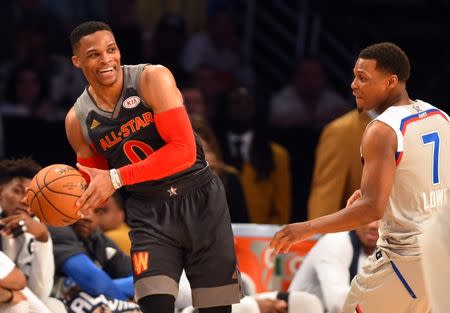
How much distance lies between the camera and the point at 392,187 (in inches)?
206

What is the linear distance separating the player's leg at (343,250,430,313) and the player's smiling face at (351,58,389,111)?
0.68 meters

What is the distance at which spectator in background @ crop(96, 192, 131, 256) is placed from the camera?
7809mm

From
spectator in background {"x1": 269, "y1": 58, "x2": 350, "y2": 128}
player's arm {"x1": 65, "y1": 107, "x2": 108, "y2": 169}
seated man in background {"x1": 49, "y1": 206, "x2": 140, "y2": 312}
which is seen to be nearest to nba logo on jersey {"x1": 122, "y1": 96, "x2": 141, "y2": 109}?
player's arm {"x1": 65, "y1": 107, "x2": 108, "y2": 169}

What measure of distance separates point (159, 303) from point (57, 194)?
27.2 inches

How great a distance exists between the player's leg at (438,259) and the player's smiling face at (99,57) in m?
2.10

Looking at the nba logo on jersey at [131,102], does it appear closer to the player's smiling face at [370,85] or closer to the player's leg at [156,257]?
the player's leg at [156,257]

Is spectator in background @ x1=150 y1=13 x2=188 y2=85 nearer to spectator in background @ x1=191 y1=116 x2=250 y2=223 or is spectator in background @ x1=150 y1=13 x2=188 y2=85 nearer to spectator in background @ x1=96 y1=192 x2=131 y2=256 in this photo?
spectator in background @ x1=191 y1=116 x2=250 y2=223

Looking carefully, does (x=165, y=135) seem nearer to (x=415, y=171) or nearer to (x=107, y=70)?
(x=107, y=70)

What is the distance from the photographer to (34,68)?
9.90 meters

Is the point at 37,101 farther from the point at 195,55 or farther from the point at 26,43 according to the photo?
the point at 195,55

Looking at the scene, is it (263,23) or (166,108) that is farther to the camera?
(263,23)

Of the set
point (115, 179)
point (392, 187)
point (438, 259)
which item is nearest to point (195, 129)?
point (115, 179)

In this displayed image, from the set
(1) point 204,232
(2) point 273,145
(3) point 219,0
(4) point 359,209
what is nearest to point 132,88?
(1) point 204,232

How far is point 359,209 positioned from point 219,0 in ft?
18.7
